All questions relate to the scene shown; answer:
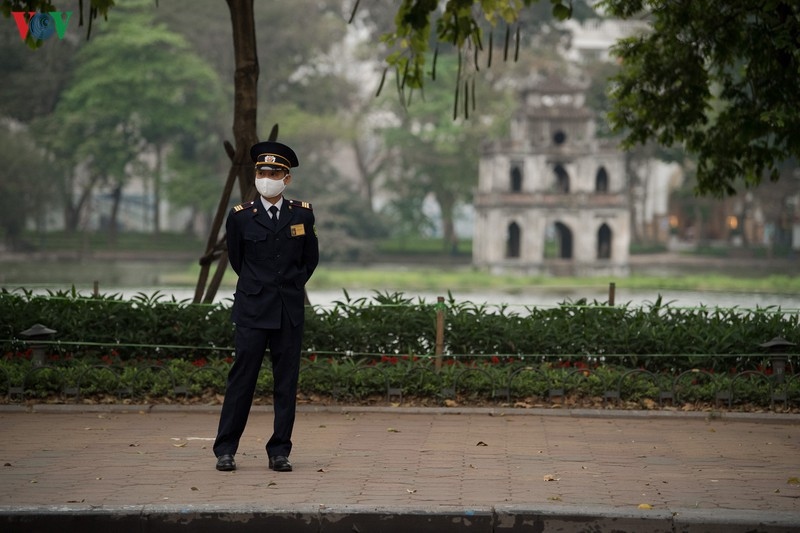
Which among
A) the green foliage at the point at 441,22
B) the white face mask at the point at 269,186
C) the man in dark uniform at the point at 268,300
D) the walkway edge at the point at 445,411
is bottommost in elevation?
the walkway edge at the point at 445,411

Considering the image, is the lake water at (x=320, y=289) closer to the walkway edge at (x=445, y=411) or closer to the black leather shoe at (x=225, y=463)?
the walkway edge at (x=445, y=411)

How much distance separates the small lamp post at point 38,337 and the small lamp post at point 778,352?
717 centimetres

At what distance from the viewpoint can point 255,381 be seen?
28.7 ft

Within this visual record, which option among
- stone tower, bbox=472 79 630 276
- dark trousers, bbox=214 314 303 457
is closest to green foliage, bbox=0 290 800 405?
dark trousers, bbox=214 314 303 457

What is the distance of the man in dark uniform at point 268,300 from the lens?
870 centimetres

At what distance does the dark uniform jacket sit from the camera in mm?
8688

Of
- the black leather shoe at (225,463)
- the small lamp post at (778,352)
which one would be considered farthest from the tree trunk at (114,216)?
the black leather shoe at (225,463)

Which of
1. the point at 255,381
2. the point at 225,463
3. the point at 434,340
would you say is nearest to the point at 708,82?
the point at 434,340

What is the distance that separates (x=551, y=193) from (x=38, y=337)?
58.8 m

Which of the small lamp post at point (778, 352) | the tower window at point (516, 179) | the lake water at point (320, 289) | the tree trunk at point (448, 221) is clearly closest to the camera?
the small lamp post at point (778, 352)

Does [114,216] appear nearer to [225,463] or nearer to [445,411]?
[445,411]

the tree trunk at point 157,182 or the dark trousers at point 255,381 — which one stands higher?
the tree trunk at point 157,182

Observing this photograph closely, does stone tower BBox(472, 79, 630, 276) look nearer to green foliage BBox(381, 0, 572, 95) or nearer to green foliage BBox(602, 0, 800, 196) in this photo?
Result: green foliage BBox(602, 0, 800, 196)

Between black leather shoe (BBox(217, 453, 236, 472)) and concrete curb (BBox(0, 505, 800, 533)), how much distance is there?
1.31 metres
